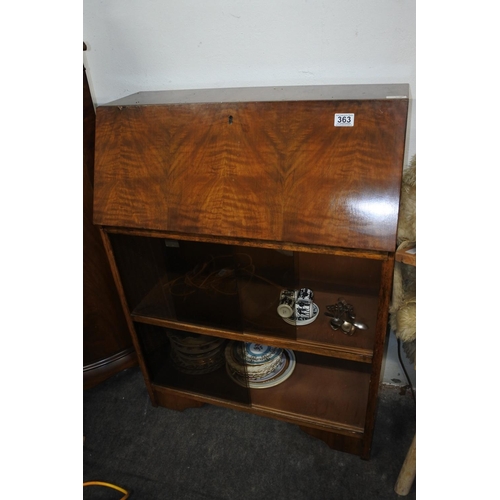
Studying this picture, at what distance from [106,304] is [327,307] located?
0.81 meters

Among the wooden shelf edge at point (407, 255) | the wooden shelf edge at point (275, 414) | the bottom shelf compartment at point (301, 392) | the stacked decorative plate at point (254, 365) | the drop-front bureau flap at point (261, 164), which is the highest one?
the drop-front bureau flap at point (261, 164)

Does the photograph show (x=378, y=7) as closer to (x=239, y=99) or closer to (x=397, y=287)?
(x=239, y=99)

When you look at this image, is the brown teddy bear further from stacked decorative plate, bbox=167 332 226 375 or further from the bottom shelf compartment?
stacked decorative plate, bbox=167 332 226 375

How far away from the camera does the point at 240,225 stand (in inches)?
34.0

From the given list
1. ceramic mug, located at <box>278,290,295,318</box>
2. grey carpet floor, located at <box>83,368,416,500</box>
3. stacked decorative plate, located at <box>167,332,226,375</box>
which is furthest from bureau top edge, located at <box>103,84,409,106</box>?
grey carpet floor, located at <box>83,368,416,500</box>

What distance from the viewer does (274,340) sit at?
1026 millimetres

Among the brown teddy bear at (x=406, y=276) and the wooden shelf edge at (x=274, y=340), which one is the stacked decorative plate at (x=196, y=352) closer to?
the wooden shelf edge at (x=274, y=340)

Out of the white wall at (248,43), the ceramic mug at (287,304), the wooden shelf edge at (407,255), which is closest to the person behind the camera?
the wooden shelf edge at (407,255)

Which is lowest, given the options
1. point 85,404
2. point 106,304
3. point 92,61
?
point 85,404

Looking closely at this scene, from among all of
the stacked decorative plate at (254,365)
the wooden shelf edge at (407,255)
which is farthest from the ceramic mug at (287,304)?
the wooden shelf edge at (407,255)

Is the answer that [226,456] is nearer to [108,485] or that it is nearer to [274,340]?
[108,485]

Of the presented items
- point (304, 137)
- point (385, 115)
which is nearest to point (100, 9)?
point (304, 137)

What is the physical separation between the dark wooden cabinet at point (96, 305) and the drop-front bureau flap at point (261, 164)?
26cm

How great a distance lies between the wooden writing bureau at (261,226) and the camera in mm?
787
